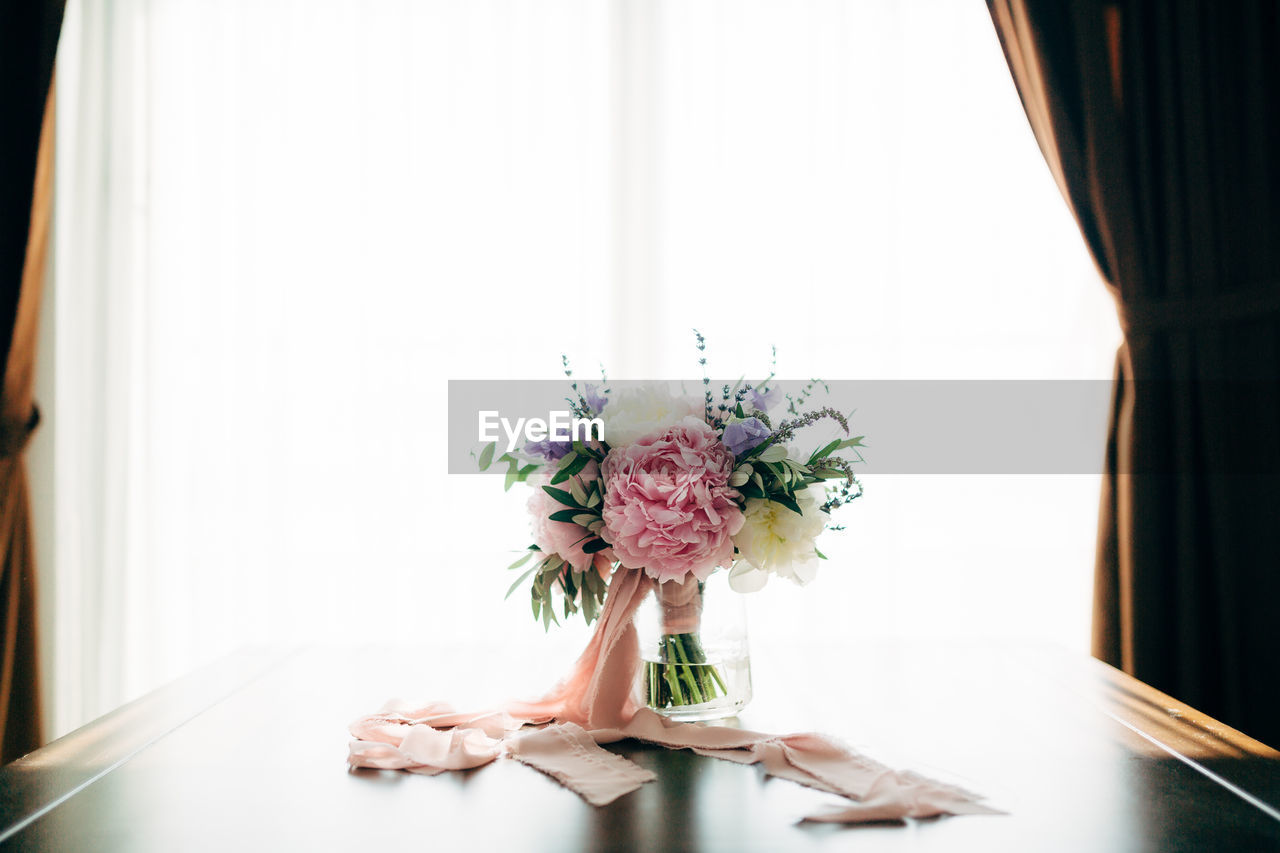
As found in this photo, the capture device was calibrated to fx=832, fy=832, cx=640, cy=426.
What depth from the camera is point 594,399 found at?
1024 mm

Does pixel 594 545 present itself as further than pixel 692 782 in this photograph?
Yes

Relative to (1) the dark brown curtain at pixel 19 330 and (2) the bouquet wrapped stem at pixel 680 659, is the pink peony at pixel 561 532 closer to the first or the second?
(2) the bouquet wrapped stem at pixel 680 659

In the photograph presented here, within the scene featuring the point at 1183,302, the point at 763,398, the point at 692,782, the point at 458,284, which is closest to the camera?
the point at 692,782

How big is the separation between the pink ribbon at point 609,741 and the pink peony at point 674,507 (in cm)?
8

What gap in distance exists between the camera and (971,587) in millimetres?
2180

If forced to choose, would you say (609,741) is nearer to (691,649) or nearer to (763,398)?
(691,649)

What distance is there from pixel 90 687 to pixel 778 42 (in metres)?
2.48

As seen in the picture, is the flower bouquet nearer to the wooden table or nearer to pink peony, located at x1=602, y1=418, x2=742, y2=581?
pink peony, located at x1=602, y1=418, x2=742, y2=581

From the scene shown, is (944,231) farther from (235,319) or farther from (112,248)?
(112,248)

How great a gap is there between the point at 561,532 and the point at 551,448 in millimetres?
102

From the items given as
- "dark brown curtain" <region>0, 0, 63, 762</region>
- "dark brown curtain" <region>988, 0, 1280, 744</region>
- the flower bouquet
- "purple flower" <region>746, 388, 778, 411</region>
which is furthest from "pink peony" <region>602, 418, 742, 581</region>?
"dark brown curtain" <region>0, 0, 63, 762</region>

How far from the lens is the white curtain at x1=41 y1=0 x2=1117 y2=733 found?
217 cm

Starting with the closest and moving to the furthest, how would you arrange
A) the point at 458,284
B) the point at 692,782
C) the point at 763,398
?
the point at 692,782
the point at 763,398
the point at 458,284

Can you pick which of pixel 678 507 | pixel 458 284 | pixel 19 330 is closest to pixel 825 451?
pixel 678 507
